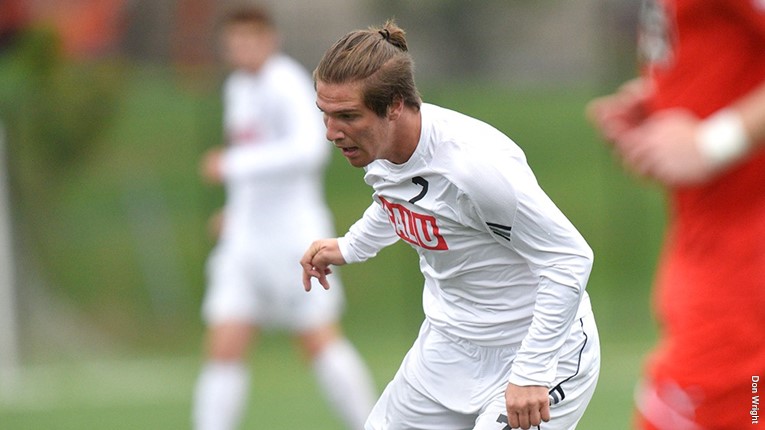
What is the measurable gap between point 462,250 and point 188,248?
1065 cm

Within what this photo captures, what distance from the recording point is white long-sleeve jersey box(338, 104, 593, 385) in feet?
11.9

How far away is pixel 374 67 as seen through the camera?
3.60m

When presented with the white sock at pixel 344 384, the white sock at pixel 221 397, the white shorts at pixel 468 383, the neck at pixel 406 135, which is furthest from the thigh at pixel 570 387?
the white sock at pixel 221 397

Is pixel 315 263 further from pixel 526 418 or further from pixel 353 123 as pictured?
pixel 526 418

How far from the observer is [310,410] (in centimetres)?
909

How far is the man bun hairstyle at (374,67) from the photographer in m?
3.60

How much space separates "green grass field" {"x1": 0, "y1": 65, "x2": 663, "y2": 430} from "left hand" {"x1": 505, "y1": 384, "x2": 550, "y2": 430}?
6.81 meters

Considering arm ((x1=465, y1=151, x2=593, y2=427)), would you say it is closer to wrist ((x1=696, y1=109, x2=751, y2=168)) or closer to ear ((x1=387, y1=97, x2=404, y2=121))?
ear ((x1=387, y1=97, x2=404, y2=121))

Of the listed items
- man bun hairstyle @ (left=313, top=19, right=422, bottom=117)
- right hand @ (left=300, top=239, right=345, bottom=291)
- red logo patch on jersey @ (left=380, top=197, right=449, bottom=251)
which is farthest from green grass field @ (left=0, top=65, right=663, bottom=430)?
man bun hairstyle @ (left=313, top=19, right=422, bottom=117)

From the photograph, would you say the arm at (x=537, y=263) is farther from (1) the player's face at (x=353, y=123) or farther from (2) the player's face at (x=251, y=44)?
(2) the player's face at (x=251, y=44)

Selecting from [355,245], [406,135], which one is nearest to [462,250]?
[406,135]

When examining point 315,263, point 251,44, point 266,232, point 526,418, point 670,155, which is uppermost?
point 251,44

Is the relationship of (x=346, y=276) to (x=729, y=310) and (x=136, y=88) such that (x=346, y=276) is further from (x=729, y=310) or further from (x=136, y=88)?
(x=729, y=310)

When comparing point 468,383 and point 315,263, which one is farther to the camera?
point 315,263
